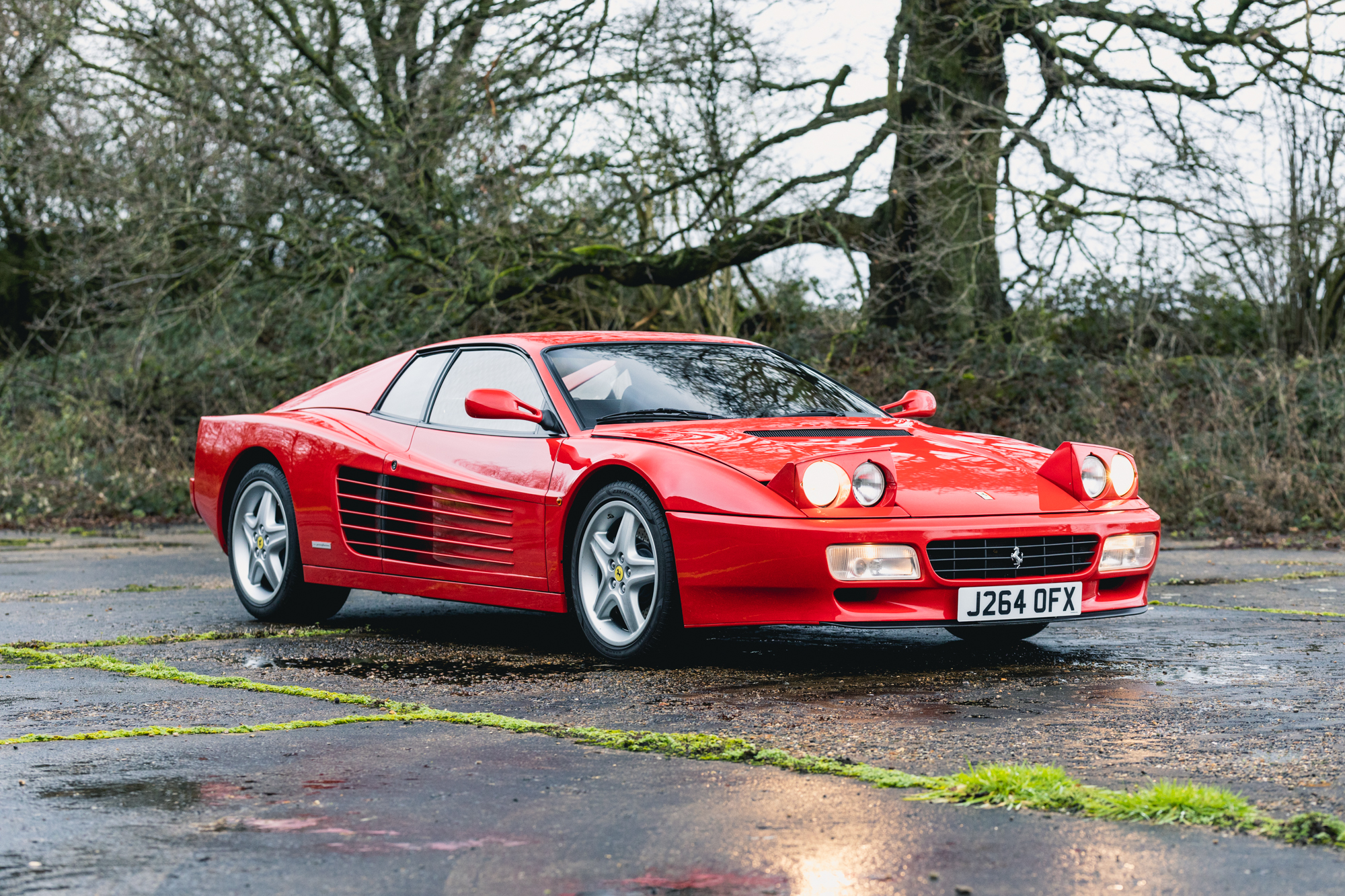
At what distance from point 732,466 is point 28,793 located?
2.62 m

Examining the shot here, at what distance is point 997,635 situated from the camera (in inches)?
254

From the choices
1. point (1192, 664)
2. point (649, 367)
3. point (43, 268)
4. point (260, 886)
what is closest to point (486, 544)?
point (649, 367)

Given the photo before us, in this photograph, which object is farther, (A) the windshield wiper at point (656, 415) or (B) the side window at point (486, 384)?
(B) the side window at point (486, 384)

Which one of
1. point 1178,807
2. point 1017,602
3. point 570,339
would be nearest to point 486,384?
point 570,339

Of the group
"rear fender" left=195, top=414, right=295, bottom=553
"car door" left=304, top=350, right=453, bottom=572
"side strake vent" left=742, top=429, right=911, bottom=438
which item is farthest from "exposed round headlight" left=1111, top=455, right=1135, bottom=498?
"rear fender" left=195, top=414, right=295, bottom=553

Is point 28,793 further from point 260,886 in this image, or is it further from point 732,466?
point 732,466

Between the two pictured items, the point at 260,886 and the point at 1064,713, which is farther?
the point at 1064,713

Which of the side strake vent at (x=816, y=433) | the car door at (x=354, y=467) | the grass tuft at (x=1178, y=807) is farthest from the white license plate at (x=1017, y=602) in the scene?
the car door at (x=354, y=467)

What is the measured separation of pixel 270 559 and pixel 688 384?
2.23 m

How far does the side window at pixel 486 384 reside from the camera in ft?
21.1

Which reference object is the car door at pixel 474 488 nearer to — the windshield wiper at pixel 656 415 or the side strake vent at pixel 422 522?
the side strake vent at pixel 422 522

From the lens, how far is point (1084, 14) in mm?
14367

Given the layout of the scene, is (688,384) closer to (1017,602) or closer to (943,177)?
(1017,602)

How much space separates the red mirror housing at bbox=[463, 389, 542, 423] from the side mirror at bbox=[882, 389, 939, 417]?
70.3 inches
